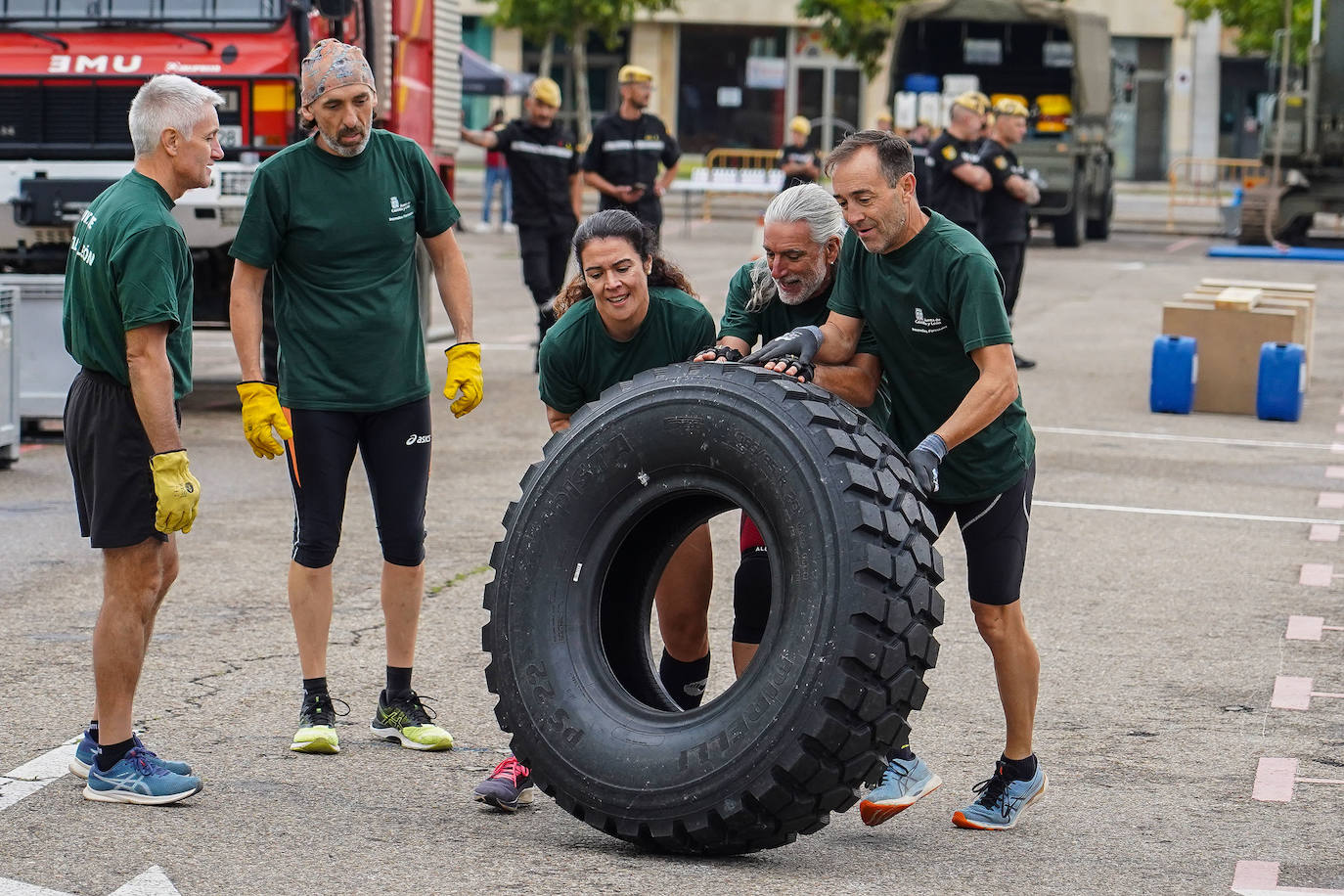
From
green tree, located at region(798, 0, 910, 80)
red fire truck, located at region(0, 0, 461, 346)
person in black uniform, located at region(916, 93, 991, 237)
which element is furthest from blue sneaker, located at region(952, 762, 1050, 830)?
green tree, located at region(798, 0, 910, 80)

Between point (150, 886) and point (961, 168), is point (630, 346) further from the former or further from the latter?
point (961, 168)

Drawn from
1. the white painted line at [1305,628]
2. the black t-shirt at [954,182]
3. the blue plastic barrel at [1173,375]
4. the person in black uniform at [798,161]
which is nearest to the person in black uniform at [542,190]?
the black t-shirt at [954,182]

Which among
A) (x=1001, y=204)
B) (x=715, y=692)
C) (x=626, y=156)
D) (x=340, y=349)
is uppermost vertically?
(x=626, y=156)

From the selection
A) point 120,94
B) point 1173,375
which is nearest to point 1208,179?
point 1173,375

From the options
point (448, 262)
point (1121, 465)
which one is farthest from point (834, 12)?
point (448, 262)

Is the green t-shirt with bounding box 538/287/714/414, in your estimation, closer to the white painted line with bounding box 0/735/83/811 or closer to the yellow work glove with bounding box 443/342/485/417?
the yellow work glove with bounding box 443/342/485/417

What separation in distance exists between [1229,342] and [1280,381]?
1.64 ft

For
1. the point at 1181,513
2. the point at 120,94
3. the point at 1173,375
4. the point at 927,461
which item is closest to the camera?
the point at 927,461

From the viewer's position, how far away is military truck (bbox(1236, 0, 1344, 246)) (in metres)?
24.1

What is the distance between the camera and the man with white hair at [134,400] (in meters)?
4.65

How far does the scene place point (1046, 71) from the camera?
28.2 m

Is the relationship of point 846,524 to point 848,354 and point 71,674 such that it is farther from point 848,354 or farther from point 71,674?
point 71,674

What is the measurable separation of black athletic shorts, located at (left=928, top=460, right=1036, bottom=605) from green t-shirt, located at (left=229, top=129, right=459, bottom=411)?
161cm

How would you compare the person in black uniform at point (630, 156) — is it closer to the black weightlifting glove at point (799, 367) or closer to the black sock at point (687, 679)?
the black sock at point (687, 679)
